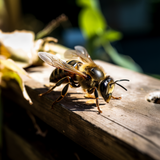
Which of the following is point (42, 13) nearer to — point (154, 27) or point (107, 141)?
point (154, 27)

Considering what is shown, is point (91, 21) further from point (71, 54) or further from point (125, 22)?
point (125, 22)

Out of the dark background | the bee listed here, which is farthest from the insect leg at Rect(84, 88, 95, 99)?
the dark background

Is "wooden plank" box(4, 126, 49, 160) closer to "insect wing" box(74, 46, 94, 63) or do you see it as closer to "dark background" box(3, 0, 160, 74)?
"insect wing" box(74, 46, 94, 63)

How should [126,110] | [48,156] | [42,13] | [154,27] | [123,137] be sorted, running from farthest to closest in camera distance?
1. [154,27]
2. [42,13]
3. [48,156]
4. [126,110]
5. [123,137]

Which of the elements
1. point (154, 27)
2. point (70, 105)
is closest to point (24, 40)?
point (70, 105)

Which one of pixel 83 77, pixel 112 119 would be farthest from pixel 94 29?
pixel 112 119
